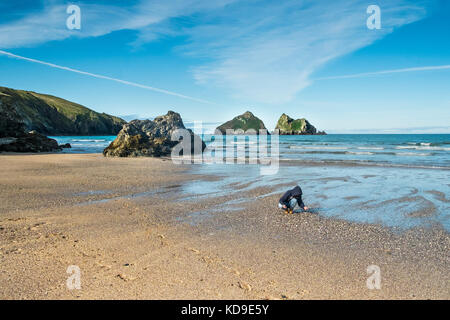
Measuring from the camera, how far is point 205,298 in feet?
13.6

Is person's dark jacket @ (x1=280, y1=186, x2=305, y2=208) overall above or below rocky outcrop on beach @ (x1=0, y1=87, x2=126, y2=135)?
below

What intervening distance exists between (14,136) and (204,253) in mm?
41319

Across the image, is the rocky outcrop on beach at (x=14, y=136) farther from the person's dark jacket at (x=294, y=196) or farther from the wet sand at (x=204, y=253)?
the person's dark jacket at (x=294, y=196)

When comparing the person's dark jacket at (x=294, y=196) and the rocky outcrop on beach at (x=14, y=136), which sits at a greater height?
the rocky outcrop on beach at (x=14, y=136)

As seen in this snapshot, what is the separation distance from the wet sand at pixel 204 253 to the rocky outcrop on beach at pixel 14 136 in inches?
1211

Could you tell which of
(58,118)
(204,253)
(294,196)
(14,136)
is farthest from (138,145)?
(58,118)

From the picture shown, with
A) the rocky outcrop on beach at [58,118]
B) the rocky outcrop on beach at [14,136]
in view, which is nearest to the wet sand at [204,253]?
the rocky outcrop on beach at [14,136]

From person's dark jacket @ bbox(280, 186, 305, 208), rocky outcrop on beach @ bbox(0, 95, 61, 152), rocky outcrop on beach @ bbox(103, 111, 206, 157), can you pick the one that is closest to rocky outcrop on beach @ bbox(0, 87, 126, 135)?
rocky outcrop on beach @ bbox(0, 95, 61, 152)

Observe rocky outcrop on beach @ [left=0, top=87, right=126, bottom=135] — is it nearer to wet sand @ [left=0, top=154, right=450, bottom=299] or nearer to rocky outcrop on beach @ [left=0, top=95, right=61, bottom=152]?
rocky outcrop on beach @ [left=0, top=95, right=61, bottom=152]

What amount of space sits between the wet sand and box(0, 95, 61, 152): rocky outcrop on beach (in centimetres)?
3077

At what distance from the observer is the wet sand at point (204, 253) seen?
4.35 meters

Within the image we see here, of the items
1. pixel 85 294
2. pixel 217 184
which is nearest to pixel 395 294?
pixel 85 294

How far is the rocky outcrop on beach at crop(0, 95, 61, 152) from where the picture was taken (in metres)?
34.3
